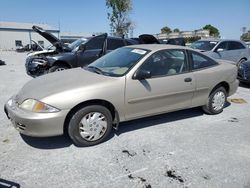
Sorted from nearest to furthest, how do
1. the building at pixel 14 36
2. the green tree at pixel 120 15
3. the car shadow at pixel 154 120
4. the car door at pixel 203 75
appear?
the car shadow at pixel 154 120
the car door at pixel 203 75
the green tree at pixel 120 15
the building at pixel 14 36

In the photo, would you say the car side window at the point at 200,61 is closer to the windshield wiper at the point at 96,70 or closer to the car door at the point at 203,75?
the car door at the point at 203,75

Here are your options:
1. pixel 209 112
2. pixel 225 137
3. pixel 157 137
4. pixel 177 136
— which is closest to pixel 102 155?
pixel 157 137

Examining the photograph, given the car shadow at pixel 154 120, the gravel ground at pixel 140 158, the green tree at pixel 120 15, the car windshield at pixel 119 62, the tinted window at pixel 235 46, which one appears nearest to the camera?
the gravel ground at pixel 140 158

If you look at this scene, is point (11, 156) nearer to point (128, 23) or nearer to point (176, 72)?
point (176, 72)

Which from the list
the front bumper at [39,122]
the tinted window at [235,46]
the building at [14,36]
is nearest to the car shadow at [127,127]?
the front bumper at [39,122]

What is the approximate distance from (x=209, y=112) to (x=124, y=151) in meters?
2.35

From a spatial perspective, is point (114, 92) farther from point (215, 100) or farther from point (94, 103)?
point (215, 100)

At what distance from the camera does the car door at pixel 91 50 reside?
7.74 metres

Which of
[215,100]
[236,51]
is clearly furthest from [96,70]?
[236,51]

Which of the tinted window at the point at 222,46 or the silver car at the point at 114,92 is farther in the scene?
the tinted window at the point at 222,46

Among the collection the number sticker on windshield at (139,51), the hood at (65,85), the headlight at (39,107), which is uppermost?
the number sticker on windshield at (139,51)

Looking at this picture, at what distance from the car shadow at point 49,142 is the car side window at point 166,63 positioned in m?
1.68

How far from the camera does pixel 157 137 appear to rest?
3768 mm

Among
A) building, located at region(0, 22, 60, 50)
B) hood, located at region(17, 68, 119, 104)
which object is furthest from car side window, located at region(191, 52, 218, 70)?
building, located at region(0, 22, 60, 50)
